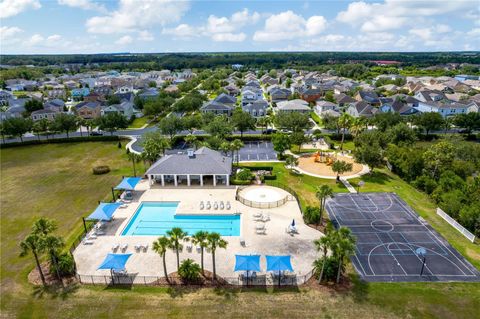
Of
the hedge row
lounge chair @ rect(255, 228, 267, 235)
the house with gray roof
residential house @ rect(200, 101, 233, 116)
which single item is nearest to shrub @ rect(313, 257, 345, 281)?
lounge chair @ rect(255, 228, 267, 235)

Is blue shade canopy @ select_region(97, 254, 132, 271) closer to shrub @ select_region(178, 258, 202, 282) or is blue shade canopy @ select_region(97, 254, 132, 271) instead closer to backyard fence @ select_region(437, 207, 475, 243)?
shrub @ select_region(178, 258, 202, 282)

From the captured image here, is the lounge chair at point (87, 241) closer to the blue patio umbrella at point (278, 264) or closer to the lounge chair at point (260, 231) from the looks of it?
the lounge chair at point (260, 231)

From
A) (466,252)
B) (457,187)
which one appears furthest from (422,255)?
(457,187)

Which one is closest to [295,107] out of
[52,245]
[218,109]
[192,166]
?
[218,109]

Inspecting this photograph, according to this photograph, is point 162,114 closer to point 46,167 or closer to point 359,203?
point 46,167

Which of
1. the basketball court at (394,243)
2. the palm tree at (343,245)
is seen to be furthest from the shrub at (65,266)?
the basketball court at (394,243)

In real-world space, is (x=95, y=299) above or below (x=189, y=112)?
below
